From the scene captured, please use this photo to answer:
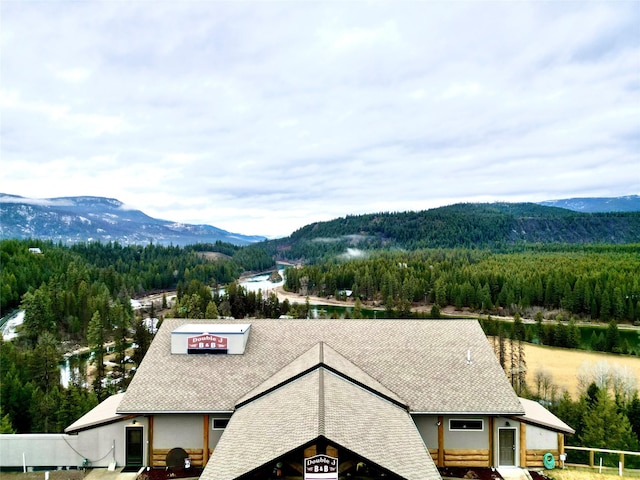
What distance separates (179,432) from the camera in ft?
63.8

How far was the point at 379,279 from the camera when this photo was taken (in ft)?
367

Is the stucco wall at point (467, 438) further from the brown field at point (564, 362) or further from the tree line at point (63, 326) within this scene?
the brown field at point (564, 362)

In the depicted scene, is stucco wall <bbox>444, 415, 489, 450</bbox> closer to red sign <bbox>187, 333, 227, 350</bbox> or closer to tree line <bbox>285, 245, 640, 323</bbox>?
red sign <bbox>187, 333, 227, 350</bbox>

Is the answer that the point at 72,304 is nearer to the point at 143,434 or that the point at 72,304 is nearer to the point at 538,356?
the point at 143,434

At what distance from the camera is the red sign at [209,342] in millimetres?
21828

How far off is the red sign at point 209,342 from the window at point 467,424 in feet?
36.0

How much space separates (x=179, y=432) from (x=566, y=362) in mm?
47612

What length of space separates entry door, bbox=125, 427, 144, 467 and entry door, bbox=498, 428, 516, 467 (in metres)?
15.6

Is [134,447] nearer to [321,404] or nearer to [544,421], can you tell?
[321,404]

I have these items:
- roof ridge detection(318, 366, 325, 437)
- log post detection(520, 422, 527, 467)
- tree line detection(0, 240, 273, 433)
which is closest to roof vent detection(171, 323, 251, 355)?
roof ridge detection(318, 366, 325, 437)

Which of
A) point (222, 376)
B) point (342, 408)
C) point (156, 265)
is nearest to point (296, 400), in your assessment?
point (342, 408)

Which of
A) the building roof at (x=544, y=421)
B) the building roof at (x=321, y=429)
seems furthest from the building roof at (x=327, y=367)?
the building roof at (x=544, y=421)

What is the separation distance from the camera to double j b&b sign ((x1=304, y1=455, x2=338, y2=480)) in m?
12.6

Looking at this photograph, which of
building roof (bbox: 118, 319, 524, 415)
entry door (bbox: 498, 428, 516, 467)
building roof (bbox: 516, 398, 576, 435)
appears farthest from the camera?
entry door (bbox: 498, 428, 516, 467)
